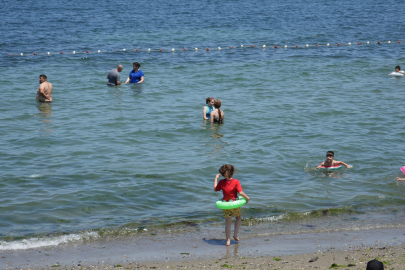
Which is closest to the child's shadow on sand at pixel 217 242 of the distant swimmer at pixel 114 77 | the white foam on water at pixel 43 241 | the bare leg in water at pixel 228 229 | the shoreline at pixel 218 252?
the shoreline at pixel 218 252

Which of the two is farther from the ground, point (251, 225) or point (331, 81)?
point (331, 81)

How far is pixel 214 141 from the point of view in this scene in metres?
13.7

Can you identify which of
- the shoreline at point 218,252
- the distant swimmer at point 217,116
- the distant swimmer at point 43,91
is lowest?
the shoreline at point 218,252

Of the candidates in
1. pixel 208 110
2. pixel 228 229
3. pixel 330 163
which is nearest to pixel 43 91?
pixel 208 110

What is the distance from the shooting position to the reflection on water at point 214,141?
12.8 m

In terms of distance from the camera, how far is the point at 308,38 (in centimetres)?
3278

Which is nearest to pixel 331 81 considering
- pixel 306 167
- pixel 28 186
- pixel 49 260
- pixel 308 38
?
pixel 306 167

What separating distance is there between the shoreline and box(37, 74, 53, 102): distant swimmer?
10460mm

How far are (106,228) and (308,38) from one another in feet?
89.5

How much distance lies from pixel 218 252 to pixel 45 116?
415 inches

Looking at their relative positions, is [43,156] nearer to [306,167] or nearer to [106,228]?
[106,228]

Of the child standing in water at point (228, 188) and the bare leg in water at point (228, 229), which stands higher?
the child standing in water at point (228, 188)

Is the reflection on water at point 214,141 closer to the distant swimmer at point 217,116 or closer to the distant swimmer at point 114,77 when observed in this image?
the distant swimmer at point 217,116

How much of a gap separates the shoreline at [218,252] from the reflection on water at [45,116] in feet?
23.9
